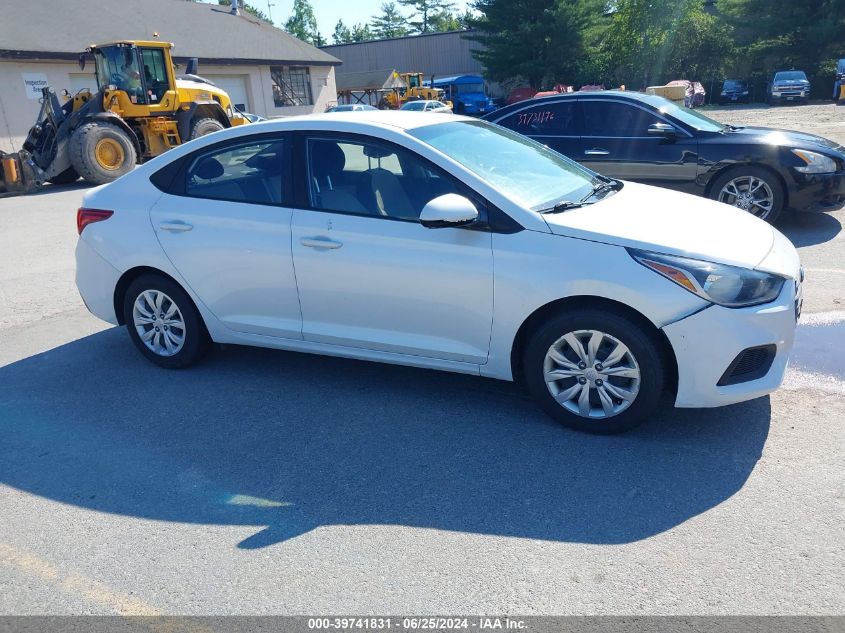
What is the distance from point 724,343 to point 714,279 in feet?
1.04

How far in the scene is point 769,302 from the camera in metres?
3.54

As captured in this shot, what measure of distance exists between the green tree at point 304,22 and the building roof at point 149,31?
258ft

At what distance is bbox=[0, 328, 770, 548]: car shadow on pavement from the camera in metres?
3.26

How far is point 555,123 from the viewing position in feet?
29.0

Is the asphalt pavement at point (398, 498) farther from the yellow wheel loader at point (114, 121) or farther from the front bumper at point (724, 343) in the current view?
the yellow wheel loader at point (114, 121)

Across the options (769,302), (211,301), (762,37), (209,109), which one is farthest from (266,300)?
(762,37)

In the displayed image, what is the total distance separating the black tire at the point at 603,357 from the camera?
360 centimetres

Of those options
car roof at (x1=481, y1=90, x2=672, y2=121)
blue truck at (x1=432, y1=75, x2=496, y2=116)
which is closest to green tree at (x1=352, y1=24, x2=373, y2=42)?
blue truck at (x1=432, y1=75, x2=496, y2=116)

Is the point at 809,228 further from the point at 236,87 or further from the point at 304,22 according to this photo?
the point at 304,22

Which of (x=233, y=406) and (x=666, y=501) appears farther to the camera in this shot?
(x=233, y=406)

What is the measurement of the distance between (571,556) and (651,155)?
21.0ft

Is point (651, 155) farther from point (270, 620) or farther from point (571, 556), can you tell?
point (270, 620)

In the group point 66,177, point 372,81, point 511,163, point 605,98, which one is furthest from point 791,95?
point 511,163

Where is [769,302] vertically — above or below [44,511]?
above
